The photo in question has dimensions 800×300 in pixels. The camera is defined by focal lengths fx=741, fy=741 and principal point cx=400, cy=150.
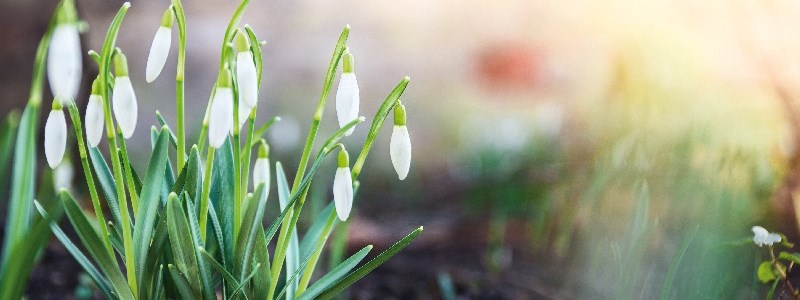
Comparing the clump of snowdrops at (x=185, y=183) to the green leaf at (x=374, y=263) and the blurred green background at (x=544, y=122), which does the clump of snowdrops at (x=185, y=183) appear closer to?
the green leaf at (x=374, y=263)

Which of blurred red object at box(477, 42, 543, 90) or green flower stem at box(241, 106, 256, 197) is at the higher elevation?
green flower stem at box(241, 106, 256, 197)

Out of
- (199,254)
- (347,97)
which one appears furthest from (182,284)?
(347,97)

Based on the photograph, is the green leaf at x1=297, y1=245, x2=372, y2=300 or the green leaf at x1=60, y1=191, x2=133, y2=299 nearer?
the green leaf at x1=60, y1=191, x2=133, y2=299

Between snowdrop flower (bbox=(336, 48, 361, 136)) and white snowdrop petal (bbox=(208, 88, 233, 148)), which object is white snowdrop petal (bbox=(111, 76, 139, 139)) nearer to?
white snowdrop petal (bbox=(208, 88, 233, 148))

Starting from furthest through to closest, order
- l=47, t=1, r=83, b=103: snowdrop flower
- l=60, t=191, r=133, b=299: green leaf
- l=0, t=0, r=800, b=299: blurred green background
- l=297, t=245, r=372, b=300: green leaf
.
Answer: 1. l=0, t=0, r=800, b=299: blurred green background
2. l=297, t=245, r=372, b=300: green leaf
3. l=60, t=191, r=133, b=299: green leaf
4. l=47, t=1, r=83, b=103: snowdrop flower

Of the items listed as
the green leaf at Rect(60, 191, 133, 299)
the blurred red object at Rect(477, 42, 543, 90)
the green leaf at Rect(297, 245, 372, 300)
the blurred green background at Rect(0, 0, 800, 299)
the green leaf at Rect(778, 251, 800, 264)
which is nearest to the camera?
the green leaf at Rect(60, 191, 133, 299)

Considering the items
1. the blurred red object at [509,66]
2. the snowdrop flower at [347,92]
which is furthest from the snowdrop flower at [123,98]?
the blurred red object at [509,66]

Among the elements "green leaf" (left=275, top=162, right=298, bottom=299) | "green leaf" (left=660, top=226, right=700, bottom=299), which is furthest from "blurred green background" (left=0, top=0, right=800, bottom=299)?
"green leaf" (left=275, top=162, right=298, bottom=299)

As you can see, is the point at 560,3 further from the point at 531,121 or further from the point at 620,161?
the point at 620,161
